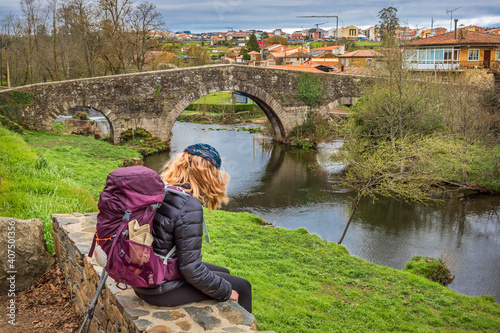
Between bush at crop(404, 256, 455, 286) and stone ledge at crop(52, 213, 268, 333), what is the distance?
6665 millimetres

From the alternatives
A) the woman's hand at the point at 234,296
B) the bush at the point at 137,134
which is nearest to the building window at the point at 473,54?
the bush at the point at 137,134

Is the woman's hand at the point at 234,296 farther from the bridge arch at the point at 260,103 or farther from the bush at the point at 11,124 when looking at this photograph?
the bridge arch at the point at 260,103

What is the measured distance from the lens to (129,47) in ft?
87.2

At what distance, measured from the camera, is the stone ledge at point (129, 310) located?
2.76 m

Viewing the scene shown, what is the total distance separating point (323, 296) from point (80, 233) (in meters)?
3.51

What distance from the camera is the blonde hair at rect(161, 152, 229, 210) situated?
312cm

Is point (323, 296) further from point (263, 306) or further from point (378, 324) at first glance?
point (263, 306)

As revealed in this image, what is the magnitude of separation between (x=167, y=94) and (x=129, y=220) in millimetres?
19545

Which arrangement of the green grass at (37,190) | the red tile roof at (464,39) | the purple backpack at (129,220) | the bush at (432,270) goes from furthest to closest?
the red tile roof at (464,39) < the bush at (432,270) < the green grass at (37,190) < the purple backpack at (129,220)

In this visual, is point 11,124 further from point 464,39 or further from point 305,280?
point 464,39

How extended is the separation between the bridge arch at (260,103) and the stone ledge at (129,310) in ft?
58.6

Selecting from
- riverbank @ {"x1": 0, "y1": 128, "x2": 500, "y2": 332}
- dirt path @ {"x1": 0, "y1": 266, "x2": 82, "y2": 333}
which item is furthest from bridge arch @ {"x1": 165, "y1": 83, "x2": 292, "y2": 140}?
Result: dirt path @ {"x1": 0, "y1": 266, "x2": 82, "y2": 333}

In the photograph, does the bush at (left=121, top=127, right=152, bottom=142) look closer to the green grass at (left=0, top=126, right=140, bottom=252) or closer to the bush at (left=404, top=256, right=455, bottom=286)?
the green grass at (left=0, top=126, right=140, bottom=252)

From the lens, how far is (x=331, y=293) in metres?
6.68
